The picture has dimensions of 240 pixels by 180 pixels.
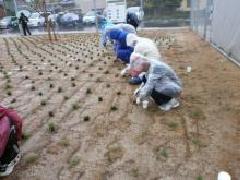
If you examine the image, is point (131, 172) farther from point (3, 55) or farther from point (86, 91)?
point (3, 55)

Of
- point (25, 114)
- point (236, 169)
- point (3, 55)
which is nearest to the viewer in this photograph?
point (236, 169)

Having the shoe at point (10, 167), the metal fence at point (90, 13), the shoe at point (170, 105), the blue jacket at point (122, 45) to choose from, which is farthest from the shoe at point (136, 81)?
the metal fence at point (90, 13)

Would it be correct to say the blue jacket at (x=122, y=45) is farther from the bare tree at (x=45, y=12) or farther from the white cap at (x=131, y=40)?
the bare tree at (x=45, y=12)

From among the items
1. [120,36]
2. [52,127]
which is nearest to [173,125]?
[52,127]

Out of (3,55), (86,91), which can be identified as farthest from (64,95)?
(3,55)

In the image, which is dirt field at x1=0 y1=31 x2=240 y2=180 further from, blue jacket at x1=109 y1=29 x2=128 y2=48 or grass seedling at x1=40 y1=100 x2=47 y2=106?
blue jacket at x1=109 y1=29 x2=128 y2=48

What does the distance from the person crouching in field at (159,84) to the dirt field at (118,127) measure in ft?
0.52

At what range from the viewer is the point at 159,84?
518cm

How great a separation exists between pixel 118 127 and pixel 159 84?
0.97 meters

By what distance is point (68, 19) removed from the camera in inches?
925

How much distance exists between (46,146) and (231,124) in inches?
98.2

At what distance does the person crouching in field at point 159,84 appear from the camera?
16.8ft

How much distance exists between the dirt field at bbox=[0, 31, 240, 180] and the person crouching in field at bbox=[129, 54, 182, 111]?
16 centimetres

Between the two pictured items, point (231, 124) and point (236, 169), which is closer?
point (236, 169)
